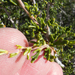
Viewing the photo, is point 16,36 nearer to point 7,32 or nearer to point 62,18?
point 7,32

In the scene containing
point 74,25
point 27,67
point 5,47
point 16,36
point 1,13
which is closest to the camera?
point 5,47

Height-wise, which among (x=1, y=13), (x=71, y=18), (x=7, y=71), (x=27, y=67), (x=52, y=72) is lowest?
(x=52, y=72)

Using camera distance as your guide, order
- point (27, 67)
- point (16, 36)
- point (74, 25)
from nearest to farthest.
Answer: point (16, 36), point (27, 67), point (74, 25)

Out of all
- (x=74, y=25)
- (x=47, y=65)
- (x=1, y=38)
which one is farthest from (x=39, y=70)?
(x=74, y=25)

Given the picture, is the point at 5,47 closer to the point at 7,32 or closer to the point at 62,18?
the point at 7,32

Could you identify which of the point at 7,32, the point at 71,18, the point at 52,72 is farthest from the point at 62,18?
the point at 7,32

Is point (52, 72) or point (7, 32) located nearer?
point (7, 32)

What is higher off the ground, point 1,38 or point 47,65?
point 1,38

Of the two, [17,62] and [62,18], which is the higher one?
[62,18]

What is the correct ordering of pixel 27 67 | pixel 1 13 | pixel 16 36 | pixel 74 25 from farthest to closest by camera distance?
pixel 74 25 → pixel 1 13 → pixel 27 67 → pixel 16 36
